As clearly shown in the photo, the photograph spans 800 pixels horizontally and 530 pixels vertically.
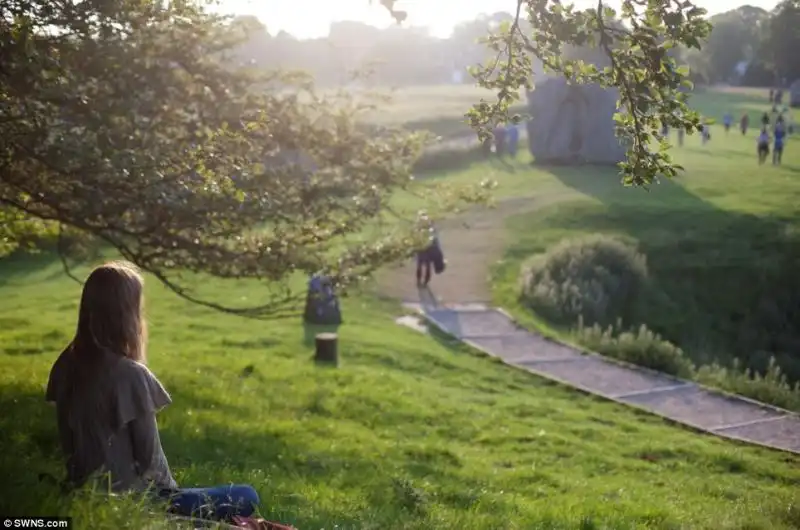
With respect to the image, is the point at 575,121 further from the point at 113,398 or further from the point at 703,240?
the point at 113,398

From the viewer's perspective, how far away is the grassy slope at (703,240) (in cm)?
2505

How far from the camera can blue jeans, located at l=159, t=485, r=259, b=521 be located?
16.4 feet

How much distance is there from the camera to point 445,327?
66.5 ft

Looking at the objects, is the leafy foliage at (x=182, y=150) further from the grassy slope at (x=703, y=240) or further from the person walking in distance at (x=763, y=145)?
the person walking in distance at (x=763, y=145)

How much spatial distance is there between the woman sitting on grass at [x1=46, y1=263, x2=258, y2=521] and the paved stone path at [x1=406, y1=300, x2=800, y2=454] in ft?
37.4

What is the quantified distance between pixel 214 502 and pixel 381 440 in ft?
20.7

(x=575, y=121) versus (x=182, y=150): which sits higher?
(x=575, y=121)

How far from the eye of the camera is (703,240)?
97.5 feet

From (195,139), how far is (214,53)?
2244 millimetres

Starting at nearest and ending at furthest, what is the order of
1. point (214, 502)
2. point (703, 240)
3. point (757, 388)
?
point (214, 502)
point (757, 388)
point (703, 240)

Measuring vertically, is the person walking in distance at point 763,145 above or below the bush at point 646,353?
above

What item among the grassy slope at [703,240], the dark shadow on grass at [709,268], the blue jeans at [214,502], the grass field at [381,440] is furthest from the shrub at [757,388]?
the blue jeans at [214,502]

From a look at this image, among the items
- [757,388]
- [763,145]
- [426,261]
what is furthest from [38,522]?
[763,145]

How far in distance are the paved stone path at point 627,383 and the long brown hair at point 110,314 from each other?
11605 mm
